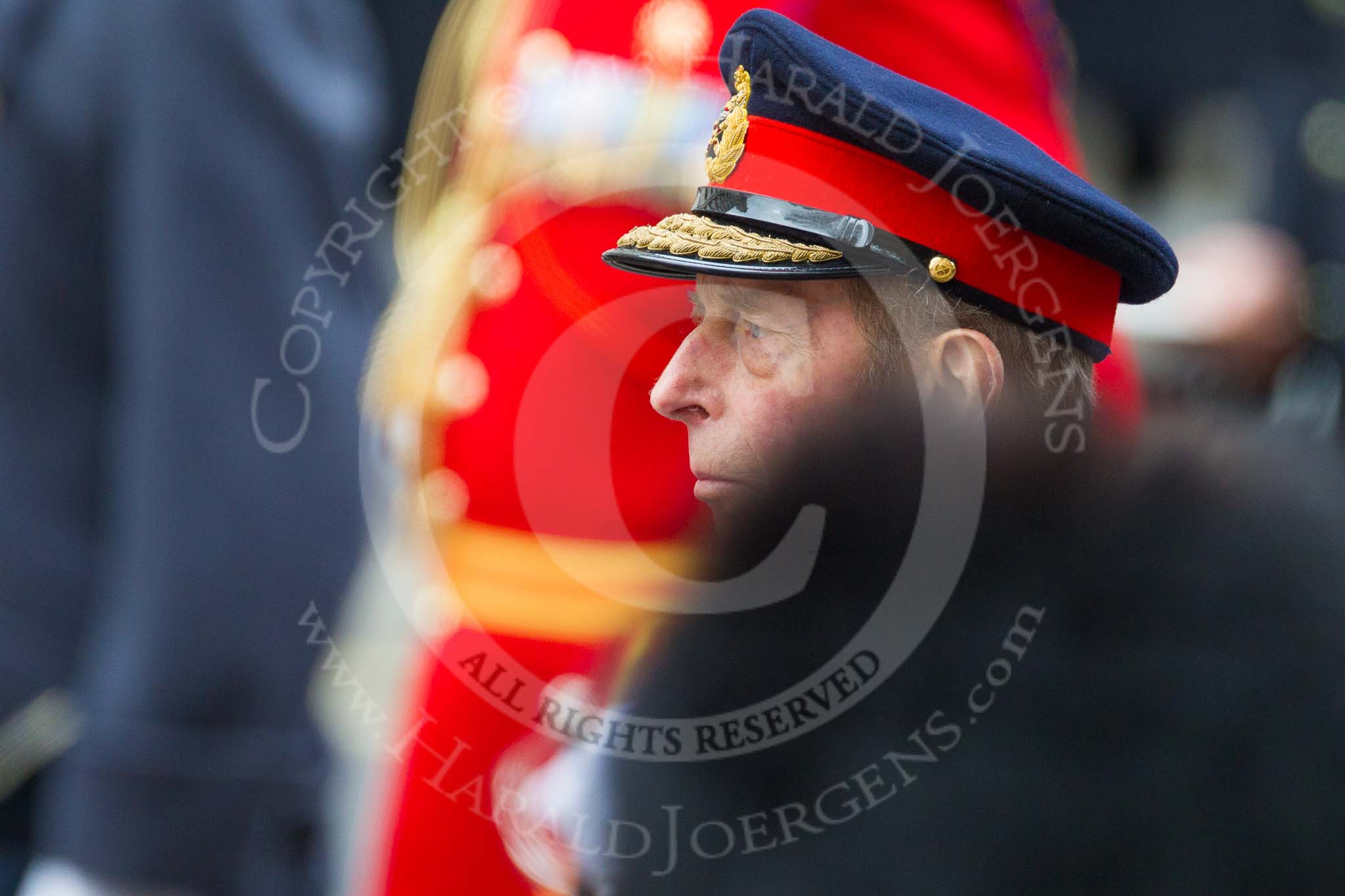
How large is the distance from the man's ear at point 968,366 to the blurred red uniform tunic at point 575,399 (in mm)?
177

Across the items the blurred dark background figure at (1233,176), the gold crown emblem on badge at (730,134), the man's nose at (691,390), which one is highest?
the blurred dark background figure at (1233,176)

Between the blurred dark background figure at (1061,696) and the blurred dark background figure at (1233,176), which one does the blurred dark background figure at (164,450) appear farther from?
the blurred dark background figure at (1233,176)

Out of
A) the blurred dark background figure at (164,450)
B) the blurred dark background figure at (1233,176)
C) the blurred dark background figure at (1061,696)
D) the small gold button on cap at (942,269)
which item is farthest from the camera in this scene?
the blurred dark background figure at (1233,176)

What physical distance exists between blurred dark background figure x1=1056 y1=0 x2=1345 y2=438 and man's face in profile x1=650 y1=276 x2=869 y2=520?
0.90 ft

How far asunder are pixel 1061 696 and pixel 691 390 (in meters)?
0.26

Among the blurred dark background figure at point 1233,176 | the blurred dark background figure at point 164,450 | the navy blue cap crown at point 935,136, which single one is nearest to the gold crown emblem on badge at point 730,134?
the navy blue cap crown at point 935,136

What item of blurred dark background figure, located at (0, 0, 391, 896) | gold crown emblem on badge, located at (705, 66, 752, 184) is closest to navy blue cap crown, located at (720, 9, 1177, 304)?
gold crown emblem on badge, located at (705, 66, 752, 184)

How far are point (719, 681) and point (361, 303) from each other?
0.85m

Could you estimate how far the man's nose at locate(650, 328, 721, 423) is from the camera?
35.5 inches

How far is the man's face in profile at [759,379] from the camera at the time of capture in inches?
35.4

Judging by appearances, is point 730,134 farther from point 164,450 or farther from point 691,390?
point 164,450

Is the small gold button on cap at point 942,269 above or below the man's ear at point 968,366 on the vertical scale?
above

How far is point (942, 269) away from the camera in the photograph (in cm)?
94

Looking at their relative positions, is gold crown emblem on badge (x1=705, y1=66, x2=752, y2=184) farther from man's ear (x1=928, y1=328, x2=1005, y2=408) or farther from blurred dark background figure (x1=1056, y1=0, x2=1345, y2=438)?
blurred dark background figure (x1=1056, y1=0, x2=1345, y2=438)
